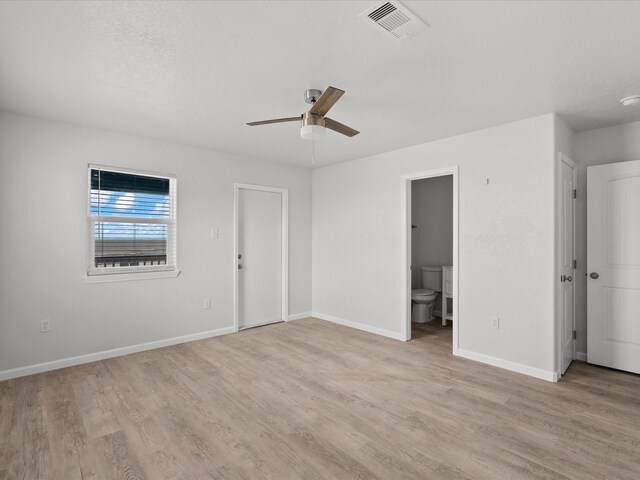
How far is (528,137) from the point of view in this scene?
3.38 m

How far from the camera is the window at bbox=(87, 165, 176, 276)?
382 cm

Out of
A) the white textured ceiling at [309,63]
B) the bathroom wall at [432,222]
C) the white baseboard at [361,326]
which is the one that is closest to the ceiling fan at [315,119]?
the white textured ceiling at [309,63]

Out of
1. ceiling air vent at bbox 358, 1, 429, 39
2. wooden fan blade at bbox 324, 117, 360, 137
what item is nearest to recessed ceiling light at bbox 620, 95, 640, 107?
ceiling air vent at bbox 358, 1, 429, 39

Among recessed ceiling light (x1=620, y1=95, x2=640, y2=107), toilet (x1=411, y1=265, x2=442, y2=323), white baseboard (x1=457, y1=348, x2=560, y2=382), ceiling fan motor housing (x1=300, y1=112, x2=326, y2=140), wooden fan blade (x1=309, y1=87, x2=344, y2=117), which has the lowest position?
white baseboard (x1=457, y1=348, x2=560, y2=382)

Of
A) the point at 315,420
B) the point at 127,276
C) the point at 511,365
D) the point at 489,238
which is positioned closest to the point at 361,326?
the point at 511,365

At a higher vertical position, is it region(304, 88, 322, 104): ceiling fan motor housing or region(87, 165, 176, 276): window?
region(304, 88, 322, 104): ceiling fan motor housing

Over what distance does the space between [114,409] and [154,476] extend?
3.33 ft

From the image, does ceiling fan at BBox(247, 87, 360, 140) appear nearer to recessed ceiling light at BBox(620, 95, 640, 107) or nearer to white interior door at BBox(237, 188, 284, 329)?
recessed ceiling light at BBox(620, 95, 640, 107)

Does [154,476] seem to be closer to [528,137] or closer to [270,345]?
[270,345]

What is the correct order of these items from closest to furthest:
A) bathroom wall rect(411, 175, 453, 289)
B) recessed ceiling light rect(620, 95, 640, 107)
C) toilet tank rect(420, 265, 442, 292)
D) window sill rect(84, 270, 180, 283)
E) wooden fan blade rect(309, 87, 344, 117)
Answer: wooden fan blade rect(309, 87, 344, 117)
recessed ceiling light rect(620, 95, 640, 107)
window sill rect(84, 270, 180, 283)
toilet tank rect(420, 265, 442, 292)
bathroom wall rect(411, 175, 453, 289)

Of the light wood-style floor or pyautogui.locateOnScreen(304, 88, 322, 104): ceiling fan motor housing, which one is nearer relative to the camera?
the light wood-style floor

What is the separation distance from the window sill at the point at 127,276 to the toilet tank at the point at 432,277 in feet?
12.8

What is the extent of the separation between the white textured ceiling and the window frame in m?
0.64

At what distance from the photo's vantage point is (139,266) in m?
4.11
